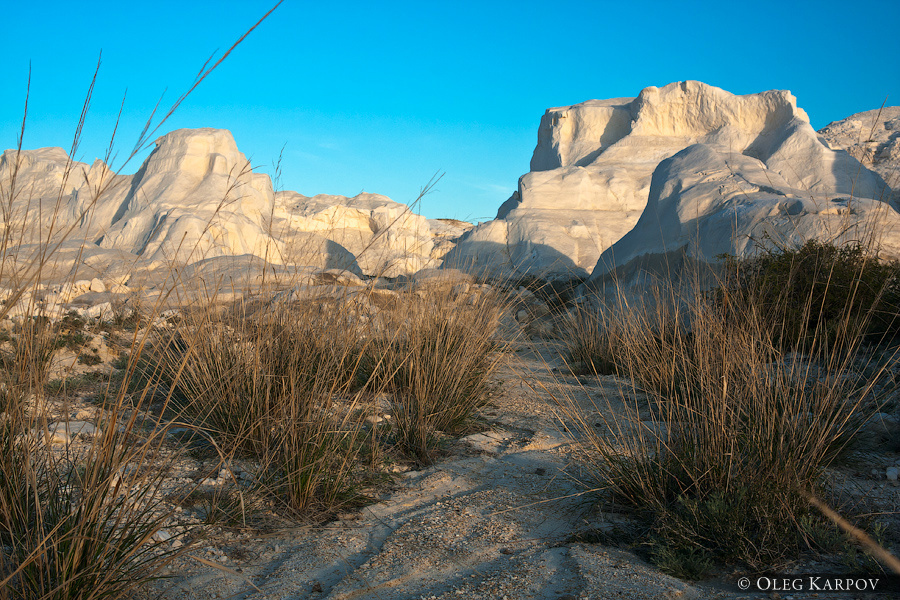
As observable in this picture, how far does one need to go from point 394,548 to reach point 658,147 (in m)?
24.8

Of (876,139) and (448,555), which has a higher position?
(876,139)

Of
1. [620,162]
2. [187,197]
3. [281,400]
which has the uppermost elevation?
[620,162]

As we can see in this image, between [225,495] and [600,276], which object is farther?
[600,276]

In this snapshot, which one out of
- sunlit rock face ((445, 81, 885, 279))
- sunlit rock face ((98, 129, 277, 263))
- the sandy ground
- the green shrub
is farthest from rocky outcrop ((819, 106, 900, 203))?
sunlit rock face ((98, 129, 277, 263))

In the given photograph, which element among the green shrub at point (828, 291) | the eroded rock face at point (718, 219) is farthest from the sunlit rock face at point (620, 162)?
the green shrub at point (828, 291)

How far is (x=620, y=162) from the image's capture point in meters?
23.0

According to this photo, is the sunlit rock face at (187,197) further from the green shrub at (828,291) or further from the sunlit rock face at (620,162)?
the green shrub at (828,291)

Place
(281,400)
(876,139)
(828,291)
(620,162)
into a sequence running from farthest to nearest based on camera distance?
(620,162), (876,139), (828,291), (281,400)

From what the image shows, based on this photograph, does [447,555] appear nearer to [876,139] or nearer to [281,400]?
[281,400]

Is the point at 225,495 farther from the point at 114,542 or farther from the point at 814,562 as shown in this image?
the point at 814,562

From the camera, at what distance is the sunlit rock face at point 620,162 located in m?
12.9

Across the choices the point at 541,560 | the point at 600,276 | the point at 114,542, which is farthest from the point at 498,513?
the point at 600,276

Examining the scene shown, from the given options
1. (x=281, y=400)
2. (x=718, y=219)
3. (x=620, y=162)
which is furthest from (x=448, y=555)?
(x=620, y=162)

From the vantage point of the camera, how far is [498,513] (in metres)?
2.12
